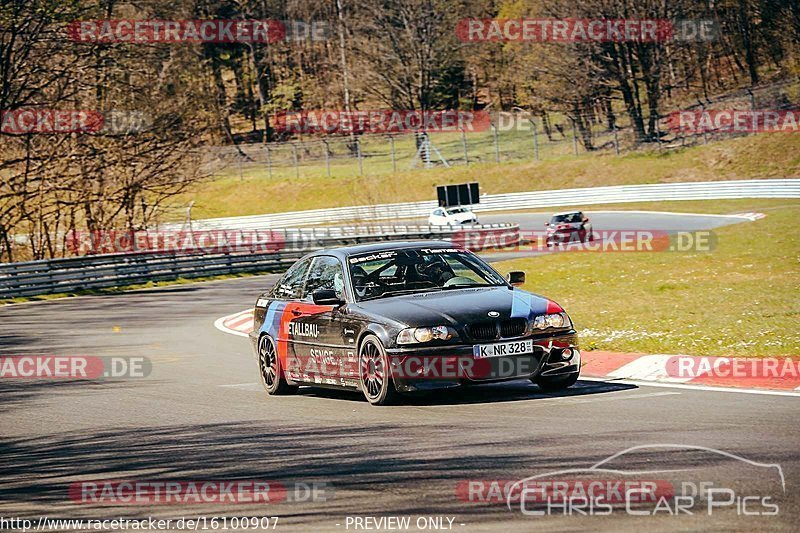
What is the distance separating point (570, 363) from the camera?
10148mm

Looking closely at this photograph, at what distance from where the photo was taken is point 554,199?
6184 centimetres

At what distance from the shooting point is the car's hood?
988 cm

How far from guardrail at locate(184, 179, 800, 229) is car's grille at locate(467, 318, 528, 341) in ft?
138

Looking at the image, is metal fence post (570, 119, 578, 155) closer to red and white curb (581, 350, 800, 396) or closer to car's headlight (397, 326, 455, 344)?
red and white curb (581, 350, 800, 396)

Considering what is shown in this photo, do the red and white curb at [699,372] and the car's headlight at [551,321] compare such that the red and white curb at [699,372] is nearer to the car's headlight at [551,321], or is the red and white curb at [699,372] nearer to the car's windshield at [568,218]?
the car's headlight at [551,321]

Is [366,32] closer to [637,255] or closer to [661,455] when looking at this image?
[637,255]

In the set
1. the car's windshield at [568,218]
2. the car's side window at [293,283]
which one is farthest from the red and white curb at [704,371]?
the car's windshield at [568,218]

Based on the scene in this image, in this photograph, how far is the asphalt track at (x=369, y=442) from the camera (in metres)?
6.18

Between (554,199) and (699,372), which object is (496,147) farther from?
(699,372)

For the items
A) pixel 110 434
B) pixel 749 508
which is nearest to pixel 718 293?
pixel 110 434

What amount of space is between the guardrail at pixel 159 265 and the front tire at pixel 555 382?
23.3m

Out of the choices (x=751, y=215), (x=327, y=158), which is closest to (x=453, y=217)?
(x=751, y=215)

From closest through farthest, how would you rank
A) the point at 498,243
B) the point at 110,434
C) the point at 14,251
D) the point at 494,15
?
1. the point at 110,434
2. the point at 14,251
3. the point at 498,243
4. the point at 494,15

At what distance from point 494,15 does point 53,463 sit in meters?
87.4
